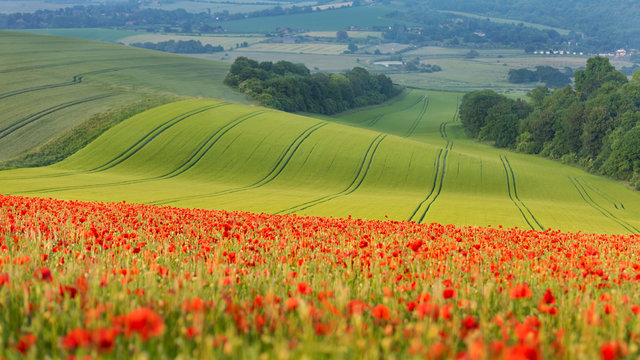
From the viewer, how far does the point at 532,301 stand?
19.2 ft

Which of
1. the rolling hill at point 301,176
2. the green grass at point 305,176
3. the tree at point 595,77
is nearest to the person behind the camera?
the rolling hill at point 301,176

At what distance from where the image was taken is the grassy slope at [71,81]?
233 feet

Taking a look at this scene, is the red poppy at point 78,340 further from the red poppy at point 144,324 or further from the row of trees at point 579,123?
the row of trees at point 579,123

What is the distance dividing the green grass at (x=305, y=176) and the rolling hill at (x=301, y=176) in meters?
0.15

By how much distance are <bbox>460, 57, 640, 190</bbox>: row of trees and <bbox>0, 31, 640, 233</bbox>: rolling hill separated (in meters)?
4.70

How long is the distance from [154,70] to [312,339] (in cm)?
12427

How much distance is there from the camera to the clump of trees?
Result: 113919mm

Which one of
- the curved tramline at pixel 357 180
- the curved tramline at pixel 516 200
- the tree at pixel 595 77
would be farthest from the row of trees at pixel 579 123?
the curved tramline at pixel 357 180

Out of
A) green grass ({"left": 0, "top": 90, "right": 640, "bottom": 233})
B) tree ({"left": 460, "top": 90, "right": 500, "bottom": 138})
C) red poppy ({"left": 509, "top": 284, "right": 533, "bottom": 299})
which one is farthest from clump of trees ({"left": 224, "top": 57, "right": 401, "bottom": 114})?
red poppy ({"left": 509, "top": 284, "right": 533, "bottom": 299})

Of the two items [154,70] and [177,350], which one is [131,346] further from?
[154,70]

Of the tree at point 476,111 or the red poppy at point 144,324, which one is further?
the tree at point 476,111

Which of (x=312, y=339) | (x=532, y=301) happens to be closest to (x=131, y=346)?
(x=312, y=339)

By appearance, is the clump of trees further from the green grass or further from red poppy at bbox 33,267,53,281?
red poppy at bbox 33,267,53,281

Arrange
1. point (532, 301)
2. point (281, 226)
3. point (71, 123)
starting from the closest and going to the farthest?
point (532, 301) < point (281, 226) < point (71, 123)
